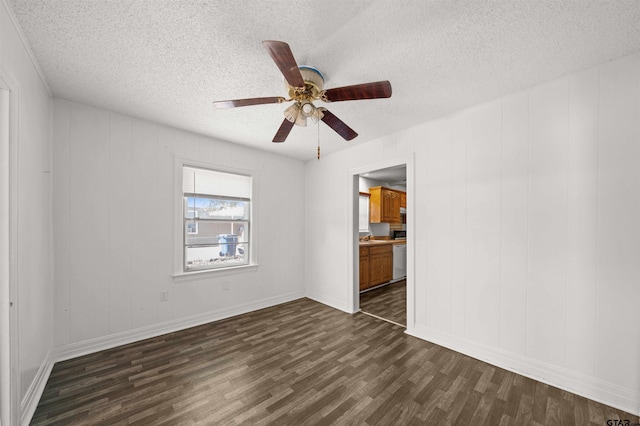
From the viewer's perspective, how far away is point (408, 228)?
3.21 meters

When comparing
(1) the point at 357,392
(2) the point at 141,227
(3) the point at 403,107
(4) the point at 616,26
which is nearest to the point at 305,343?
(1) the point at 357,392

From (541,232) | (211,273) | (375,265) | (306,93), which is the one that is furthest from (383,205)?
(306,93)

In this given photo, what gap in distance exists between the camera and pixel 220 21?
1.57 metres

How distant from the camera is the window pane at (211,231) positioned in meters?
3.51

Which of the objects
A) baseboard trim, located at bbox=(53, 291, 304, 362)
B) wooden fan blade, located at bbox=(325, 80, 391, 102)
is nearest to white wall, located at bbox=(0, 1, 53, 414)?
baseboard trim, located at bbox=(53, 291, 304, 362)

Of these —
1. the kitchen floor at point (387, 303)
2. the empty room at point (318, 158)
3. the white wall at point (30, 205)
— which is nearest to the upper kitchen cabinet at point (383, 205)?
the kitchen floor at point (387, 303)

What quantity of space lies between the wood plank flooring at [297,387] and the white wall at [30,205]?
1.46 feet

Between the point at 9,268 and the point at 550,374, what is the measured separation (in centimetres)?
407

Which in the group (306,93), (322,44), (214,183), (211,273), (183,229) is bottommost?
(211,273)

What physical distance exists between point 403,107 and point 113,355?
4069 millimetres

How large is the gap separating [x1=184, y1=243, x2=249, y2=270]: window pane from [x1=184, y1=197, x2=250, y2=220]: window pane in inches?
15.5

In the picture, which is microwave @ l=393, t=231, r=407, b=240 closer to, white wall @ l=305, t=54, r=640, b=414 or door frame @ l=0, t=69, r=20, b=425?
white wall @ l=305, t=54, r=640, b=414

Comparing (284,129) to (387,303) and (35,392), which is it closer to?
(35,392)

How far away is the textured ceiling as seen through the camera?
148 centimetres
